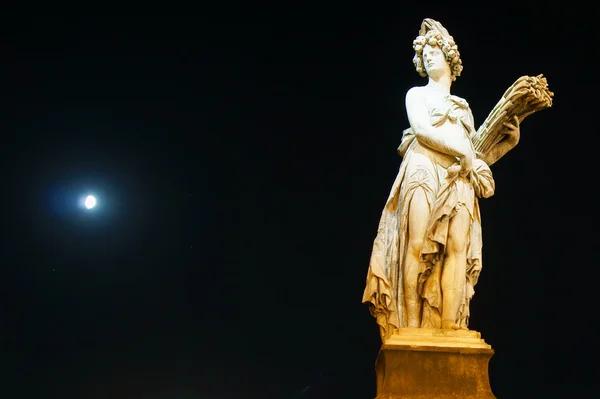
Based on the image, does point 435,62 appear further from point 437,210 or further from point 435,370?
point 435,370

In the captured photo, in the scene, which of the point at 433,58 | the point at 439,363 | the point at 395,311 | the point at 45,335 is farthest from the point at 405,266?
the point at 45,335

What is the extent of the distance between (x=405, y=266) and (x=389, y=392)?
3.50ft

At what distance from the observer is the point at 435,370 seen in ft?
23.2

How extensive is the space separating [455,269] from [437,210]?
20.2 inches

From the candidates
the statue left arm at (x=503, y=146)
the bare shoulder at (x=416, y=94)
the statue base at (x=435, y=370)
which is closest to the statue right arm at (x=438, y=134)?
the bare shoulder at (x=416, y=94)

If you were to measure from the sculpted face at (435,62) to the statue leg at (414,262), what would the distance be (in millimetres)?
1334

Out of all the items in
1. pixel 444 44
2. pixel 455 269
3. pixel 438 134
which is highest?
pixel 444 44

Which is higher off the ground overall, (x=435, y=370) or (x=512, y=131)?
(x=512, y=131)

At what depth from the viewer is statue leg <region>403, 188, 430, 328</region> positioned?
24.3ft

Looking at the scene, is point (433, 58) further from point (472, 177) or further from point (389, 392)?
point (389, 392)

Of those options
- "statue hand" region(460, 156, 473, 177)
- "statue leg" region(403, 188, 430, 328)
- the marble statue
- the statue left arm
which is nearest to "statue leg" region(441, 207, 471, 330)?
the marble statue

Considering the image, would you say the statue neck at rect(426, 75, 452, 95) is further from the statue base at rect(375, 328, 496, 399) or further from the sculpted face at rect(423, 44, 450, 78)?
the statue base at rect(375, 328, 496, 399)

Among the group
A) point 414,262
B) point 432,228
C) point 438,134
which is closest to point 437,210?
point 432,228

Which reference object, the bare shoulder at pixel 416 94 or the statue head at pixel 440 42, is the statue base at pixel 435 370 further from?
the statue head at pixel 440 42
